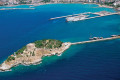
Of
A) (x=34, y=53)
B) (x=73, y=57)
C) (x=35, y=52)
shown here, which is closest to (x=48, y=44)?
(x=35, y=52)

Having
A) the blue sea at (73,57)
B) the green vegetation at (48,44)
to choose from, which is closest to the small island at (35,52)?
the green vegetation at (48,44)

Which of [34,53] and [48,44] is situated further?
[48,44]

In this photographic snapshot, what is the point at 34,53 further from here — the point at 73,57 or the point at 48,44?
the point at 73,57

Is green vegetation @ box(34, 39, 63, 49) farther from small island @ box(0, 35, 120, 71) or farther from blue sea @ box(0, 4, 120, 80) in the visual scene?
blue sea @ box(0, 4, 120, 80)

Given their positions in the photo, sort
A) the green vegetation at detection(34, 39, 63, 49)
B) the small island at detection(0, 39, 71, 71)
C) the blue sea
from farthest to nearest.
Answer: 1. the green vegetation at detection(34, 39, 63, 49)
2. the small island at detection(0, 39, 71, 71)
3. the blue sea

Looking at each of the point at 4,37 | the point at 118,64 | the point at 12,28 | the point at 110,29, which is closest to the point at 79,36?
the point at 110,29

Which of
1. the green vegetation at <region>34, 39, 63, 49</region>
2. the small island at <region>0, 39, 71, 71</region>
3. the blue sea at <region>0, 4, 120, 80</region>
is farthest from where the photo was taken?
the green vegetation at <region>34, 39, 63, 49</region>

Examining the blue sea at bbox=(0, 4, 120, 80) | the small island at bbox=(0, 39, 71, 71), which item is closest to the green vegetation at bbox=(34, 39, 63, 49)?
the small island at bbox=(0, 39, 71, 71)

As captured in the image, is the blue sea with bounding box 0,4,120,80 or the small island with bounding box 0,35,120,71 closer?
the blue sea with bounding box 0,4,120,80

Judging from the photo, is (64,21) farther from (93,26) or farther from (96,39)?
(96,39)

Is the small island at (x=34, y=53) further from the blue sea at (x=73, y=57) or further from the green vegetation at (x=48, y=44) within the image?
the blue sea at (x=73, y=57)
